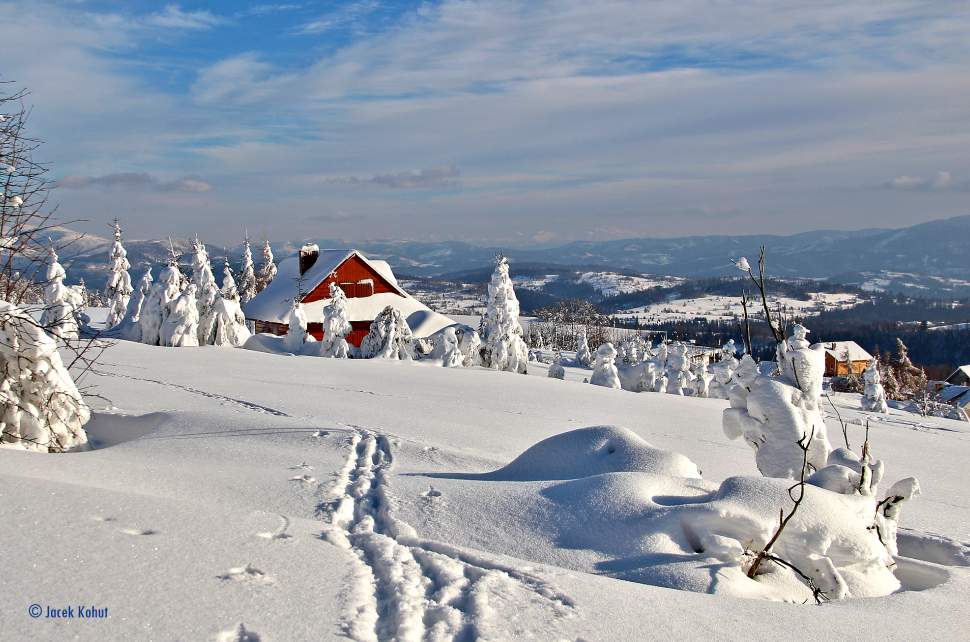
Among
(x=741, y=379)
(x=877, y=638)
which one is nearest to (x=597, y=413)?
(x=741, y=379)

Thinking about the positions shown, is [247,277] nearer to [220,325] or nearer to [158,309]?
[220,325]

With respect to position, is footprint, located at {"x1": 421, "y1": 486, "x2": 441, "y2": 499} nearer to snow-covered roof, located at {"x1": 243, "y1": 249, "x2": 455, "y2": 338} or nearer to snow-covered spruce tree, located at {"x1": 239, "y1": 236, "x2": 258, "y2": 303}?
snow-covered roof, located at {"x1": 243, "y1": 249, "x2": 455, "y2": 338}

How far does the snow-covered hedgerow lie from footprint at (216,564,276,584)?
16.5 ft

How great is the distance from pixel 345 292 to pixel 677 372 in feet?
73.8

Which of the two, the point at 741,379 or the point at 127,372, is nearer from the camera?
the point at 741,379

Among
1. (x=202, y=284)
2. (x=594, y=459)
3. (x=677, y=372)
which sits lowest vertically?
(x=677, y=372)

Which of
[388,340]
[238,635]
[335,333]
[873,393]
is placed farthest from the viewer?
[873,393]

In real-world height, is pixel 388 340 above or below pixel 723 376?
above

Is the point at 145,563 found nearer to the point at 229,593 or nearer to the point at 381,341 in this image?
the point at 229,593

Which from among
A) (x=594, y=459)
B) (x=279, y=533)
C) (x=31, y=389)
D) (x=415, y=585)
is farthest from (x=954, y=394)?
(x=31, y=389)

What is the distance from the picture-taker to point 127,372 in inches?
619

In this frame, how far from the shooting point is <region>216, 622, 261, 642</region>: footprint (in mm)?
3174

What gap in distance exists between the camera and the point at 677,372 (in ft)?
139

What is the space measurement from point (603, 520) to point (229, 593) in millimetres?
3117
